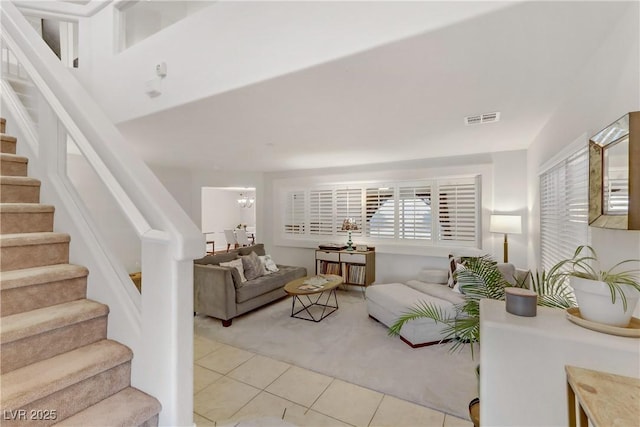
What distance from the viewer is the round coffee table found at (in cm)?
380

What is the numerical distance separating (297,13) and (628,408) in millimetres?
2236

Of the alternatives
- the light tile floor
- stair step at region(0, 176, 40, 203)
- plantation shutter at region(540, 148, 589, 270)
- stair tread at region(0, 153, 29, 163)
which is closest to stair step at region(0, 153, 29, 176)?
stair tread at region(0, 153, 29, 163)

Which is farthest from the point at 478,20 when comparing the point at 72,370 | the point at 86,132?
the point at 72,370

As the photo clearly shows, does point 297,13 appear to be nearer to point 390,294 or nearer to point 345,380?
point 345,380

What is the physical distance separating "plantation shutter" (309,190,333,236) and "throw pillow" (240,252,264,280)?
5.56 feet

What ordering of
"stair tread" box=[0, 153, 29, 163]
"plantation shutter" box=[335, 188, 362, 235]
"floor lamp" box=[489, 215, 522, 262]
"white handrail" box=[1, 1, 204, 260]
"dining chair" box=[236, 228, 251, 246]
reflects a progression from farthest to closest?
"dining chair" box=[236, 228, 251, 246]
"plantation shutter" box=[335, 188, 362, 235]
"floor lamp" box=[489, 215, 522, 262]
"stair tread" box=[0, 153, 29, 163]
"white handrail" box=[1, 1, 204, 260]

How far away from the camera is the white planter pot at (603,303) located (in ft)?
3.42

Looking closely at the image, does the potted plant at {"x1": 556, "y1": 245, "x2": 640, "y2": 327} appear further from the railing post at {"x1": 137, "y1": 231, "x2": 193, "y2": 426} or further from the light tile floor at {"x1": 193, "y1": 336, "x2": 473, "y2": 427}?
the railing post at {"x1": 137, "y1": 231, "x2": 193, "y2": 426}

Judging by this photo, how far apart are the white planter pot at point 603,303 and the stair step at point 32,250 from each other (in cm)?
249

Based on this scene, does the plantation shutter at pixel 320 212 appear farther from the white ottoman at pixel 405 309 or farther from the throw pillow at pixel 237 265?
the white ottoman at pixel 405 309

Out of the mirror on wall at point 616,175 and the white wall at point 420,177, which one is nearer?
the mirror on wall at point 616,175

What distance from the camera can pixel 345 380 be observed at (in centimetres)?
247

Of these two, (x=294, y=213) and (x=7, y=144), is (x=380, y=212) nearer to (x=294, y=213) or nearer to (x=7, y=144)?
(x=294, y=213)

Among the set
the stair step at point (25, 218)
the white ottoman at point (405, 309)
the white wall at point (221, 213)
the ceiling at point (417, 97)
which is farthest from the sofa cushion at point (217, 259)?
the white wall at point (221, 213)
